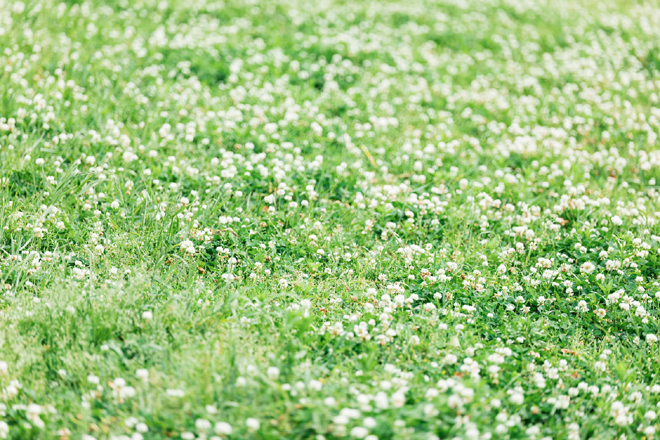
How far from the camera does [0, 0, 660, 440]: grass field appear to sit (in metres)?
3.69

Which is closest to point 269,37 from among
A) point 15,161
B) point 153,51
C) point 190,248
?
point 153,51

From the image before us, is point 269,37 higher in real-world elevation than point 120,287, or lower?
higher

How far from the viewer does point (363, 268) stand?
5.27 metres

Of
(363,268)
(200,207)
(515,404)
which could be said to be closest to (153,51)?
(200,207)

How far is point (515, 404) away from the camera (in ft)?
12.6

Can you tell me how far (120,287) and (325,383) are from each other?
5.37 feet

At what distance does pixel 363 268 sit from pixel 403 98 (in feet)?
13.2

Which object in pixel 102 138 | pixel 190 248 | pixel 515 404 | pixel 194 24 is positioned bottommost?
pixel 515 404

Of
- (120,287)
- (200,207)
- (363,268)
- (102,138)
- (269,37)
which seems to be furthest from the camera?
(269,37)

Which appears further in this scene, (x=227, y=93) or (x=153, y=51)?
(x=153, y=51)

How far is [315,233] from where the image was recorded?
563 cm

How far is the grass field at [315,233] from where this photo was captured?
369 centimetres

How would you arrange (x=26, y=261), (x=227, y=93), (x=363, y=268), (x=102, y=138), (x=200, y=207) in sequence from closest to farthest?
1. (x=26, y=261)
2. (x=363, y=268)
3. (x=200, y=207)
4. (x=102, y=138)
5. (x=227, y=93)

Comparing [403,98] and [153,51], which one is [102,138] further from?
[403,98]
